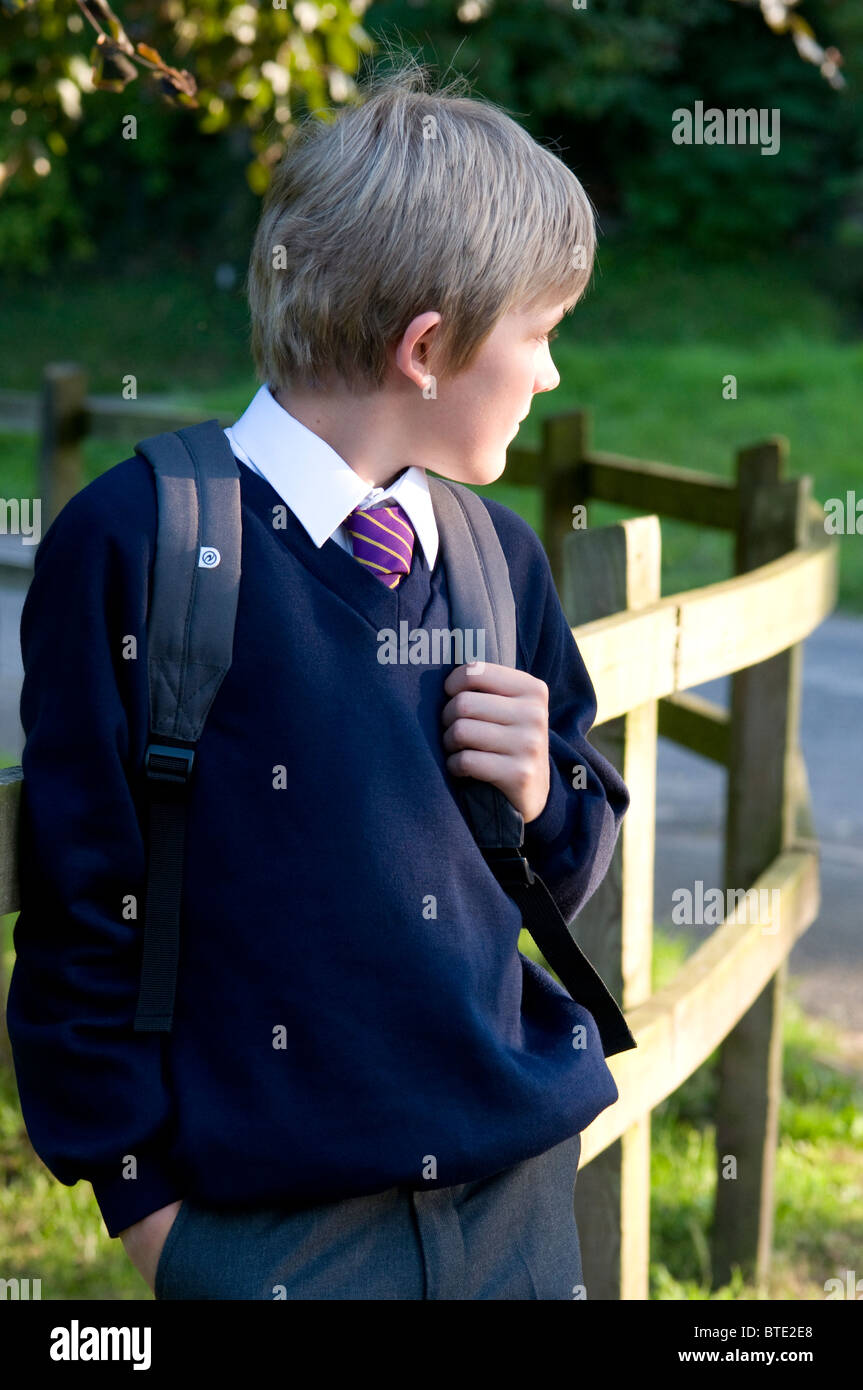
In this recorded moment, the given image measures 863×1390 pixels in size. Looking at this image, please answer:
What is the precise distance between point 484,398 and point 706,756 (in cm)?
240

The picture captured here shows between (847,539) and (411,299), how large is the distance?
35.0ft

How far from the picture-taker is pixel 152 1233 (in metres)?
1.29

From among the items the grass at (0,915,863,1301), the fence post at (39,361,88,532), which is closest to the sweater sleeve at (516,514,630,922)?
the grass at (0,915,863,1301)

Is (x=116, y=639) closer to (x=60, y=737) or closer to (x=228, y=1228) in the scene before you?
(x=60, y=737)

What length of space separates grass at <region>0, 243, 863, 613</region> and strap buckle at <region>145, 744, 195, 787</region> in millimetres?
8498

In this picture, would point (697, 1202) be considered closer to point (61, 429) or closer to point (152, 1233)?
point (152, 1233)

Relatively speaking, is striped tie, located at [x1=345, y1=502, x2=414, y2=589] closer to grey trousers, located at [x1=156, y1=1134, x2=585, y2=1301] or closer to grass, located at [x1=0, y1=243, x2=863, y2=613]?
grey trousers, located at [x1=156, y1=1134, x2=585, y2=1301]

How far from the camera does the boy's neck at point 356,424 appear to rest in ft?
4.71

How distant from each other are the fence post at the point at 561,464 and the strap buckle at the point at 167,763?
3139 millimetres

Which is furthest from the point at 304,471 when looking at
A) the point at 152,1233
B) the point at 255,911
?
the point at 152,1233

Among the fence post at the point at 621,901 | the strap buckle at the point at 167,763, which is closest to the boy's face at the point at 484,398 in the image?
the strap buckle at the point at 167,763

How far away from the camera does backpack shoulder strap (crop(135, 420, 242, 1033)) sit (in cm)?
124
